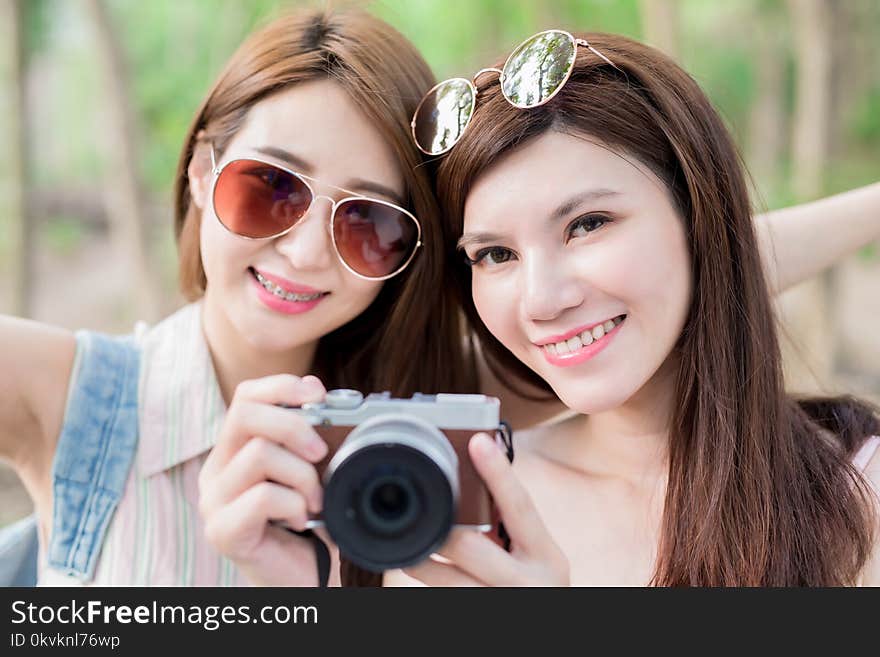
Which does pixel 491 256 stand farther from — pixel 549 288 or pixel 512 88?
pixel 512 88

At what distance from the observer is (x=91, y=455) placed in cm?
233

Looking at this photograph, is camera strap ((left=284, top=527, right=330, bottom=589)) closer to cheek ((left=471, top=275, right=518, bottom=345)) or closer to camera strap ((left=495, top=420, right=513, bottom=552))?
camera strap ((left=495, top=420, right=513, bottom=552))

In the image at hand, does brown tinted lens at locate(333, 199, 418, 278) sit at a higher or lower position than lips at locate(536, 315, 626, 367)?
higher

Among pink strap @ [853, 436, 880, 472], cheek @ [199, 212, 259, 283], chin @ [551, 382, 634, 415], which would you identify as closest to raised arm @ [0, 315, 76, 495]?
cheek @ [199, 212, 259, 283]

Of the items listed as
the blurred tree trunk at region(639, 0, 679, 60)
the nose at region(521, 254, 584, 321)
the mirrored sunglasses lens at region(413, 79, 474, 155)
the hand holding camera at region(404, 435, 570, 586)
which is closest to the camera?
the hand holding camera at region(404, 435, 570, 586)

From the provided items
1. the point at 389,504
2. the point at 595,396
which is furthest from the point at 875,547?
the point at 389,504

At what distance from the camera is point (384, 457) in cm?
149

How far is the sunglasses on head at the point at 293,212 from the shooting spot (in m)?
2.24

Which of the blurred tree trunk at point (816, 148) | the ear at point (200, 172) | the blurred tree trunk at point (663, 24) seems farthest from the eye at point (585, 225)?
the blurred tree trunk at point (816, 148)

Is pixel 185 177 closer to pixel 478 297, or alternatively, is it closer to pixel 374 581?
pixel 478 297

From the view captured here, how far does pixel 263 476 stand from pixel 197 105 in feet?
7.99

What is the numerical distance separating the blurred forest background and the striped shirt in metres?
1.18

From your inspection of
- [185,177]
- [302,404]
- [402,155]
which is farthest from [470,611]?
[185,177]

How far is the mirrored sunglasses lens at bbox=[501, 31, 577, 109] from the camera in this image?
81.1 inches
